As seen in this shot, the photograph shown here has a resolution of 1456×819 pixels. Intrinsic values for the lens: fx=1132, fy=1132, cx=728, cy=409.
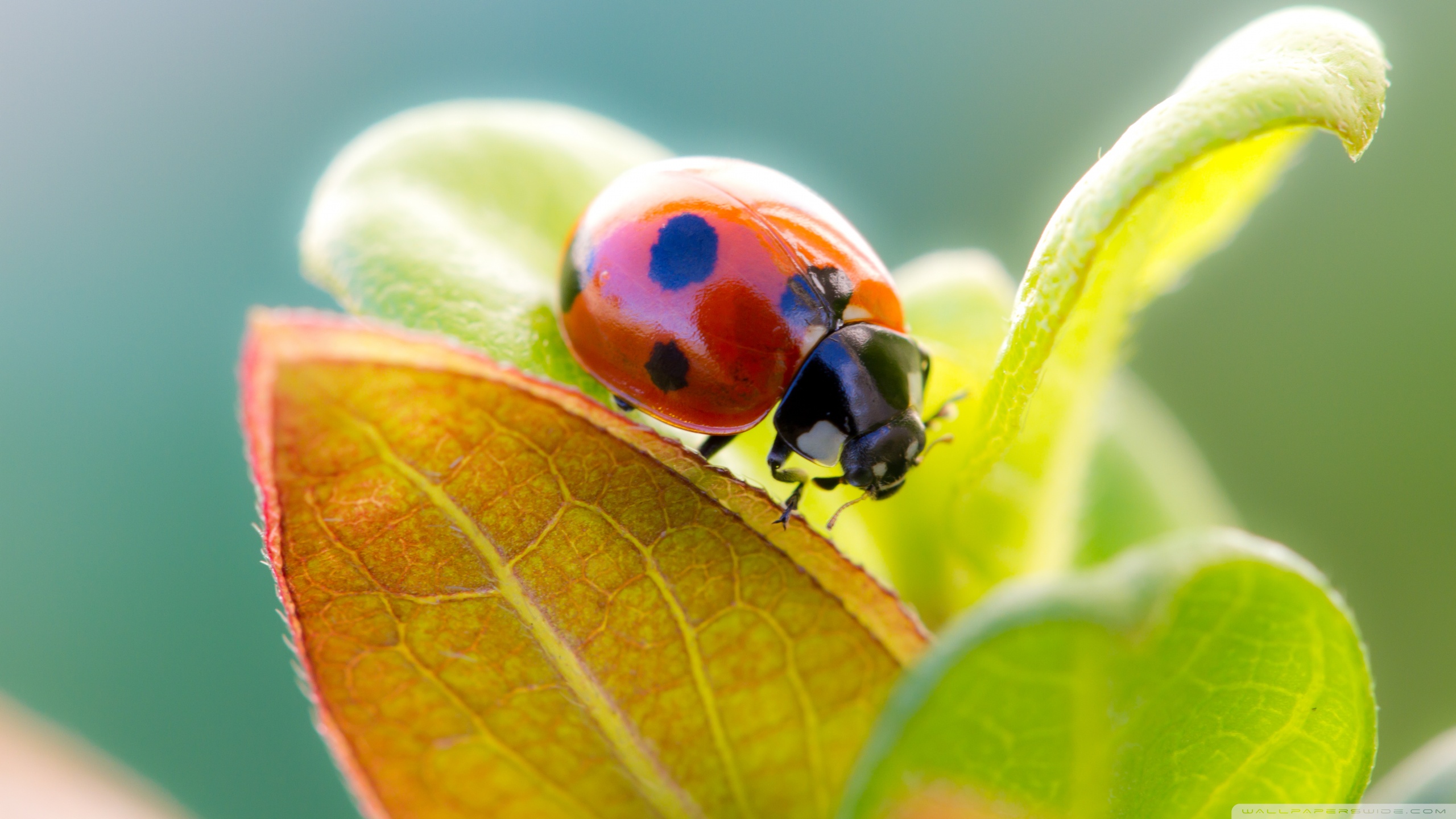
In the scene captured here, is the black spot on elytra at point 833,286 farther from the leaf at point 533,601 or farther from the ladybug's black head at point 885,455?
the leaf at point 533,601

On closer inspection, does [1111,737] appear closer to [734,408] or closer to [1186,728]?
[1186,728]

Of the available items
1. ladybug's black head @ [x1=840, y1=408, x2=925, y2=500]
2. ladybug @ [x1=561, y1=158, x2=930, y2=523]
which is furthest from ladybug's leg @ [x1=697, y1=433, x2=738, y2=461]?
ladybug's black head @ [x1=840, y1=408, x2=925, y2=500]

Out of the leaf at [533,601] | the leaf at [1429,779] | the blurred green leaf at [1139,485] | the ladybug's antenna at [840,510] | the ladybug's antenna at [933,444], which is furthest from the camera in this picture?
the blurred green leaf at [1139,485]

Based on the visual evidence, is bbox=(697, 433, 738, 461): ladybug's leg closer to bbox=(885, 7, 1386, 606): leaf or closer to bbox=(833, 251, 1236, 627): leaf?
bbox=(833, 251, 1236, 627): leaf

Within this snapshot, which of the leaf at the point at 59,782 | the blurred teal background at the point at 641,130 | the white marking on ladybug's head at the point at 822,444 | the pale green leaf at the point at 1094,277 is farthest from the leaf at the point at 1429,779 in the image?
the blurred teal background at the point at 641,130

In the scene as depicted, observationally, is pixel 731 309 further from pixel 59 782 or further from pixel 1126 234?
pixel 59 782

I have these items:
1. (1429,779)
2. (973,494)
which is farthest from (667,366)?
(1429,779)

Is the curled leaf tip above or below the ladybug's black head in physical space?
above
